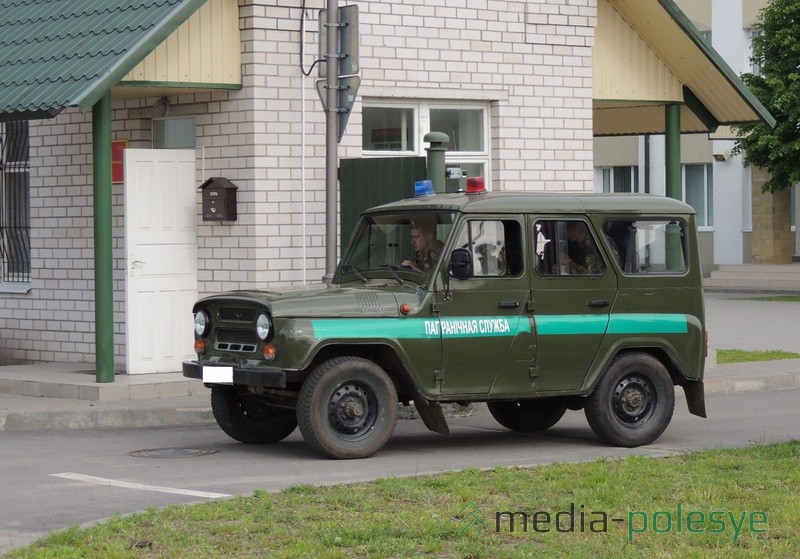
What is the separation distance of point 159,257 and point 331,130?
237 centimetres

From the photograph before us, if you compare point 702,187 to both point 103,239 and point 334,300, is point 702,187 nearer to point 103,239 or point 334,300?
point 103,239

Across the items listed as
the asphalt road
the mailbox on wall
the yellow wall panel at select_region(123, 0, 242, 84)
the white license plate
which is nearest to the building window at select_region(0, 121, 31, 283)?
the mailbox on wall

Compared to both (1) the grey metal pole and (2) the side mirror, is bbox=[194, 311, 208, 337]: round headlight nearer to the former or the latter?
(2) the side mirror

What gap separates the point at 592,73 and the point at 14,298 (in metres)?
7.12

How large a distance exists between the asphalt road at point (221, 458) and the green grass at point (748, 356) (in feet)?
14.1

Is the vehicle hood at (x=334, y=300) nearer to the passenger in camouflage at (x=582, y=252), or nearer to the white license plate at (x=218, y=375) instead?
the white license plate at (x=218, y=375)

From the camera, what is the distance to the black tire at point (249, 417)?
39.4 feet

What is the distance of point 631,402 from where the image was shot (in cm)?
1202

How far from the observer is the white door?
1593 centimetres

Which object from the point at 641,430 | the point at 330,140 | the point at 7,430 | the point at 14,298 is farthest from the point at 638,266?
the point at 14,298

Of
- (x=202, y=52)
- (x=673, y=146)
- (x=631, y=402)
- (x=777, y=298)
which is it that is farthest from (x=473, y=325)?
(x=777, y=298)

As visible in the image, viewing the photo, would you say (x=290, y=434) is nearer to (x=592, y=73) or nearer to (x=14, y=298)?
(x=14, y=298)

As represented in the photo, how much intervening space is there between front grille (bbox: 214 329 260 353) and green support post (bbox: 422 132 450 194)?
393 centimetres

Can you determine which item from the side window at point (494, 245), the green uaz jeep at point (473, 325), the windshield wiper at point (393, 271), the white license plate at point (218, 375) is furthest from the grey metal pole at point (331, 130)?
the white license plate at point (218, 375)
